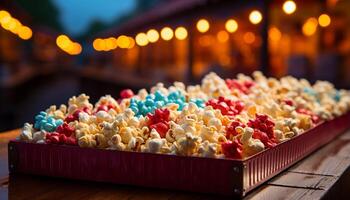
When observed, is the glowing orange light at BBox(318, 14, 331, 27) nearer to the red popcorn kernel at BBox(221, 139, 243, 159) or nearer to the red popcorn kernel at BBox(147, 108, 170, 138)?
the red popcorn kernel at BBox(147, 108, 170, 138)

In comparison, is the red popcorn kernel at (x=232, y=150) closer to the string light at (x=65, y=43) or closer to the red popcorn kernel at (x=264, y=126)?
the red popcorn kernel at (x=264, y=126)

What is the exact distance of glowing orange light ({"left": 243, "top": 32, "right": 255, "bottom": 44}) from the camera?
69.9 feet

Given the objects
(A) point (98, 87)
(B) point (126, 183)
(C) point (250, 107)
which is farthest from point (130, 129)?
(A) point (98, 87)

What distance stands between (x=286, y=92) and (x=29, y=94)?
27519 millimetres

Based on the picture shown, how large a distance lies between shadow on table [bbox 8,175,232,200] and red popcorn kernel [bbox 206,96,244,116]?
2.98ft

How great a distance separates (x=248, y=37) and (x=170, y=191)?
1895 cm

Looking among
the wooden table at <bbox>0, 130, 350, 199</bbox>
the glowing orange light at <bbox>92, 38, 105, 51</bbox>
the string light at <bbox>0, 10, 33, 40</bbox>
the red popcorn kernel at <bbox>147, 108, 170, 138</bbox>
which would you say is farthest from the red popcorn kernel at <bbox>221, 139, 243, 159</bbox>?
the glowing orange light at <bbox>92, 38, 105, 51</bbox>

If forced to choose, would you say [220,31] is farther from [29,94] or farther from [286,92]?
[286,92]

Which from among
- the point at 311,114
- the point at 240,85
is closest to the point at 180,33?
the point at 240,85

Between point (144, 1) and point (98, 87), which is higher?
point (144, 1)

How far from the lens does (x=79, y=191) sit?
9.12 feet

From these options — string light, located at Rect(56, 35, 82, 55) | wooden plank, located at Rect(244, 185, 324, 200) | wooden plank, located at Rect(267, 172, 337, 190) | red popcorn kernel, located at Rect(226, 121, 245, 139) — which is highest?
string light, located at Rect(56, 35, 82, 55)

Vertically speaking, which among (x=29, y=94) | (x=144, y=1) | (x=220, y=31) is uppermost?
(x=144, y=1)

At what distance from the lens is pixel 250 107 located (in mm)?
3750
